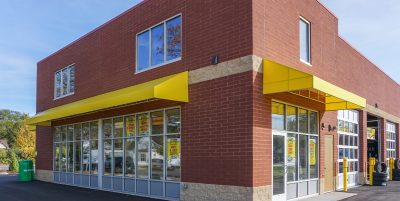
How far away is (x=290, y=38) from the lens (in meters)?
13.5

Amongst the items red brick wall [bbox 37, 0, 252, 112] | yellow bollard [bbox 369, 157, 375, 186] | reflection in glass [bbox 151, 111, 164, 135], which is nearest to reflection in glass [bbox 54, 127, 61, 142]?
red brick wall [bbox 37, 0, 252, 112]

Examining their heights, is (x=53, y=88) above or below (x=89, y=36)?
below

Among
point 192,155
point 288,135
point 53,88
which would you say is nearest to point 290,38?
point 288,135

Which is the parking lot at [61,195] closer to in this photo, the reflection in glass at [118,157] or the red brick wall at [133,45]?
the reflection in glass at [118,157]

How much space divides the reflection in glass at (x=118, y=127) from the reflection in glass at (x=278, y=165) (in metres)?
6.75

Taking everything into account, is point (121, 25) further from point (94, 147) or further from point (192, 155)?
point (192, 155)

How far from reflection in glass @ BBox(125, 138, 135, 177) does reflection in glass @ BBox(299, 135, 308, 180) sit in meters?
6.21

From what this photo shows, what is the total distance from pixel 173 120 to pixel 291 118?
12.8ft

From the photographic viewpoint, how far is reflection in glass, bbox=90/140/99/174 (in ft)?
59.8

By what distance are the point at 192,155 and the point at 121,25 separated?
7079 mm

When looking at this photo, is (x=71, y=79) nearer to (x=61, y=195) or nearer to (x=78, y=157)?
(x=78, y=157)

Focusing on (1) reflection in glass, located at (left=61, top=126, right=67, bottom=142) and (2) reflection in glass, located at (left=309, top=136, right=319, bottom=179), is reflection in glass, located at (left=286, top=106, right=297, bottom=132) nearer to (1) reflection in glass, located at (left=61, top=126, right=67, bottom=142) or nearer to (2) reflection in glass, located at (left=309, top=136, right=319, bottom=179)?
(2) reflection in glass, located at (left=309, top=136, right=319, bottom=179)

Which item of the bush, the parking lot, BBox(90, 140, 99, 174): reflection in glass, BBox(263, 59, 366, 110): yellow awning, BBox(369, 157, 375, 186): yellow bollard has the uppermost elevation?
BBox(263, 59, 366, 110): yellow awning

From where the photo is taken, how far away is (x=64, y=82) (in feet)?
71.5
